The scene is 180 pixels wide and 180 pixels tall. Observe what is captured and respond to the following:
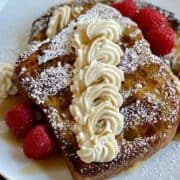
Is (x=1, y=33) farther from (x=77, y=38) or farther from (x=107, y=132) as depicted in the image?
(x=107, y=132)

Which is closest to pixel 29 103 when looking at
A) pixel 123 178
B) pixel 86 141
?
pixel 86 141

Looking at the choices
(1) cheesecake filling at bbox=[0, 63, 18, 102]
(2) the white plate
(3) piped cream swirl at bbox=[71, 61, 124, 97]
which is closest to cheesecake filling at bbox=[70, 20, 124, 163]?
(3) piped cream swirl at bbox=[71, 61, 124, 97]

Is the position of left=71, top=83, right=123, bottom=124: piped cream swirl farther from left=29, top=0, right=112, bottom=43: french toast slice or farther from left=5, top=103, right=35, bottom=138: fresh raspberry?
left=29, top=0, right=112, bottom=43: french toast slice

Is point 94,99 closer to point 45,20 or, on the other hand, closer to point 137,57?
point 137,57

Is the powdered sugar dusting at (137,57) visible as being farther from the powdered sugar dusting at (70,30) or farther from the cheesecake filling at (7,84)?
the cheesecake filling at (7,84)

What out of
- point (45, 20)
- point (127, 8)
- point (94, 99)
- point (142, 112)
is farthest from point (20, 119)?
point (127, 8)

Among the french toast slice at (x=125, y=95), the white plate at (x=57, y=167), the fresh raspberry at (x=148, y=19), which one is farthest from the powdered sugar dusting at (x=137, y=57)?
the white plate at (x=57, y=167)
